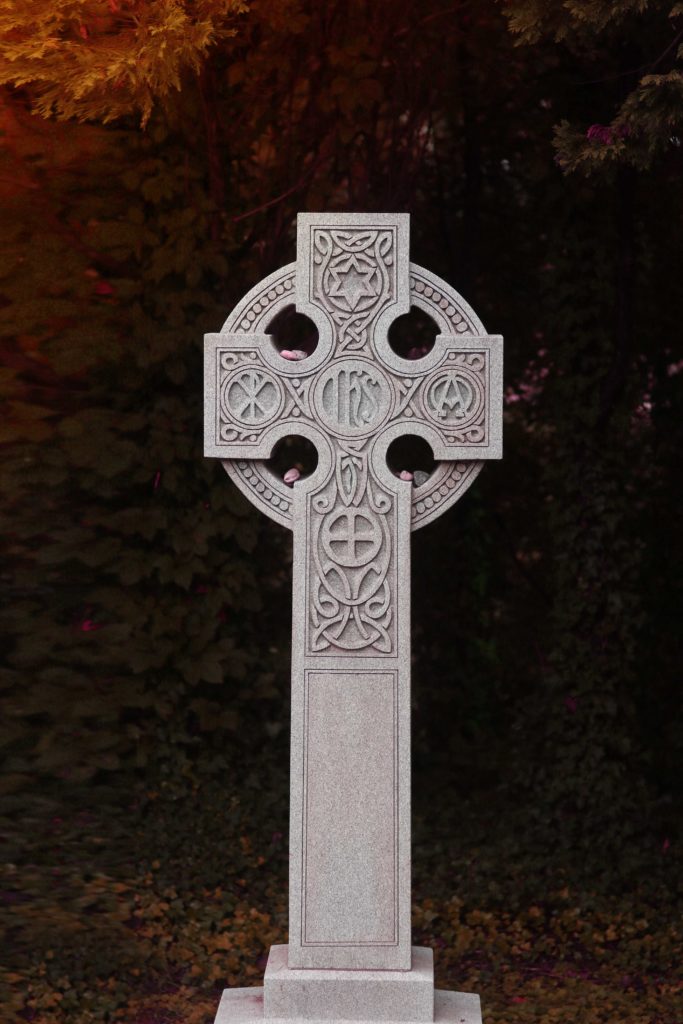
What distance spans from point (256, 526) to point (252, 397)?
2.16m

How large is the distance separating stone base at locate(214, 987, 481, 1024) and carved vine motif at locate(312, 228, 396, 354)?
5.92 feet

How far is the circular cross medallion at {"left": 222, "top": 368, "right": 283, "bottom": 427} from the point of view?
3.33 m

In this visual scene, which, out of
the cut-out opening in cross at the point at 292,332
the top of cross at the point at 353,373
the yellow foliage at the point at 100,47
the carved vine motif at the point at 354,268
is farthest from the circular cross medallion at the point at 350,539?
the cut-out opening in cross at the point at 292,332

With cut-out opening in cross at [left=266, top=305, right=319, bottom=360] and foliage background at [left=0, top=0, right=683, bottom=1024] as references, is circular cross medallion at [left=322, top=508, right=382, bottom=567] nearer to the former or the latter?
foliage background at [left=0, top=0, right=683, bottom=1024]

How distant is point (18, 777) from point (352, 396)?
202cm

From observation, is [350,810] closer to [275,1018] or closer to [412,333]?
[275,1018]

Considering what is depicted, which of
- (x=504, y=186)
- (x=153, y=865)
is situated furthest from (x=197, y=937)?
(x=504, y=186)

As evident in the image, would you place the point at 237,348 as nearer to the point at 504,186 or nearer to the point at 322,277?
the point at 322,277

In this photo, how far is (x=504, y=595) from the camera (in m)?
7.10

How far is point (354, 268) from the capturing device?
3.30 meters

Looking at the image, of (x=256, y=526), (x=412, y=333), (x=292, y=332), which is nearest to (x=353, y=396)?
(x=256, y=526)

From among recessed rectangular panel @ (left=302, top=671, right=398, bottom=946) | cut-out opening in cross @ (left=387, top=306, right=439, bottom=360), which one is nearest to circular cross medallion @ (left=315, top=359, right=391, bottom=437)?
recessed rectangular panel @ (left=302, top=671, right=398, bottom=946)

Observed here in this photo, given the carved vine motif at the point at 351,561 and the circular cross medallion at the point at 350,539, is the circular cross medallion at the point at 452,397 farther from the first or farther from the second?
the circular cross medallion at the point at 350,539

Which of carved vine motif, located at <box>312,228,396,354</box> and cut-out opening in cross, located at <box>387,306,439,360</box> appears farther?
cut-out opening in cross, located at <box>387,306,439,360</box>
